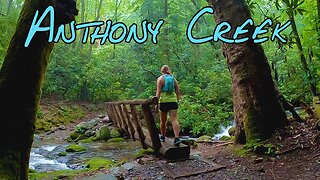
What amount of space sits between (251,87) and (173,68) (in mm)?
11485

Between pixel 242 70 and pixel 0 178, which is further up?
pixel 242 70

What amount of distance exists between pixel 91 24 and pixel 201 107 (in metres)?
7.57

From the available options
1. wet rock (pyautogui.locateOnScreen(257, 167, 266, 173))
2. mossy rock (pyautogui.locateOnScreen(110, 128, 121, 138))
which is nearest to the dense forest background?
mossy rock (pyautogui.locateOnScreen(110, 128, 121, 138))

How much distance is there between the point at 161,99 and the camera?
6.41 metres

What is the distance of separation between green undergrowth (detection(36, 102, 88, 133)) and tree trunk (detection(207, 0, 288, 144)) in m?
10.8

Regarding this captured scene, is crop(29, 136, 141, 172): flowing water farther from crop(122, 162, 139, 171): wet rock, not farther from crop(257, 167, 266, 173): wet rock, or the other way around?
crop(257, 167, 266, 173): wet rock

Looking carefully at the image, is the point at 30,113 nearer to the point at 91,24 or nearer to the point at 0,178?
the point at 0,178

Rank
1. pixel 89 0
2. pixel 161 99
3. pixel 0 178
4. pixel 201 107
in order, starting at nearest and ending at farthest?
pixel 0 178
pixel 161 99
pixel 201 107
pixel 89 0

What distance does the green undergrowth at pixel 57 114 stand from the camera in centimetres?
1488

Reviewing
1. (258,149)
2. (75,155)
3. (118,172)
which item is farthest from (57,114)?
(258,149)

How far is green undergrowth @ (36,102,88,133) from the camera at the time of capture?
1488 centimetres

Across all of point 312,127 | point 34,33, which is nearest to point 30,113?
point 34,33

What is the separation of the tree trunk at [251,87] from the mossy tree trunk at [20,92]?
365 cm

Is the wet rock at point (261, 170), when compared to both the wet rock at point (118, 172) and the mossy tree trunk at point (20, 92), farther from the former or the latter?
the mossy tree trunk at point (20, 92)
